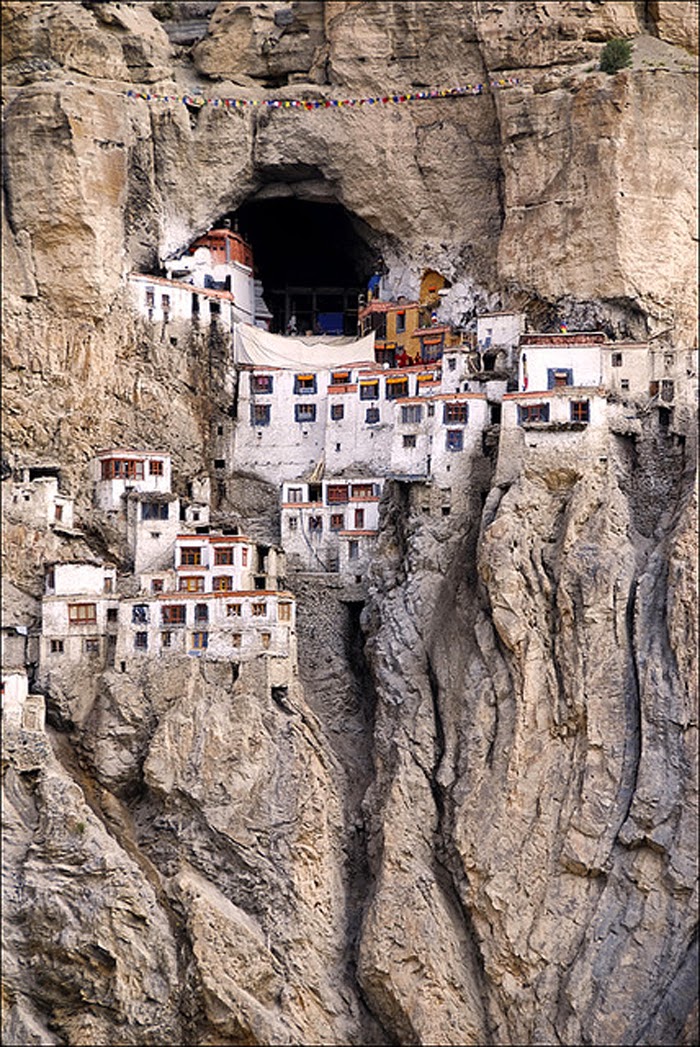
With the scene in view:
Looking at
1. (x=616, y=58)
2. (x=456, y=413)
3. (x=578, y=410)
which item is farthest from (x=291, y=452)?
(x=616, y=58)

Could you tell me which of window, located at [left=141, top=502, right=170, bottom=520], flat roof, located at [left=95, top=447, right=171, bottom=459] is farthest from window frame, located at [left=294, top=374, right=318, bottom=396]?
window, located at [left=141, top=502, right=170, bottom=520]

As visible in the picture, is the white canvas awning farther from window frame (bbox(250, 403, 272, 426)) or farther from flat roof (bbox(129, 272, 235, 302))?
window frame (bbox(250, 403, 272, 426))

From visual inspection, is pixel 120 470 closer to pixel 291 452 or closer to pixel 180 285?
pixel 291 452

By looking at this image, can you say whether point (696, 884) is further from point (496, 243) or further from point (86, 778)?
point (496, 243)

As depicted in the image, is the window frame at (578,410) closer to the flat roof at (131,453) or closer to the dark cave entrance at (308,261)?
the flat roof at (131,453)

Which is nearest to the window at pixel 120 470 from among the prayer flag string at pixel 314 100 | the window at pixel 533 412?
the window at pixel 533 412

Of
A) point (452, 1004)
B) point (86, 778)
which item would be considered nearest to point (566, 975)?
point (452, 1004)

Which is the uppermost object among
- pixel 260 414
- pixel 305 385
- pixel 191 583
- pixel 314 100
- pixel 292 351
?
pixel 314 100
